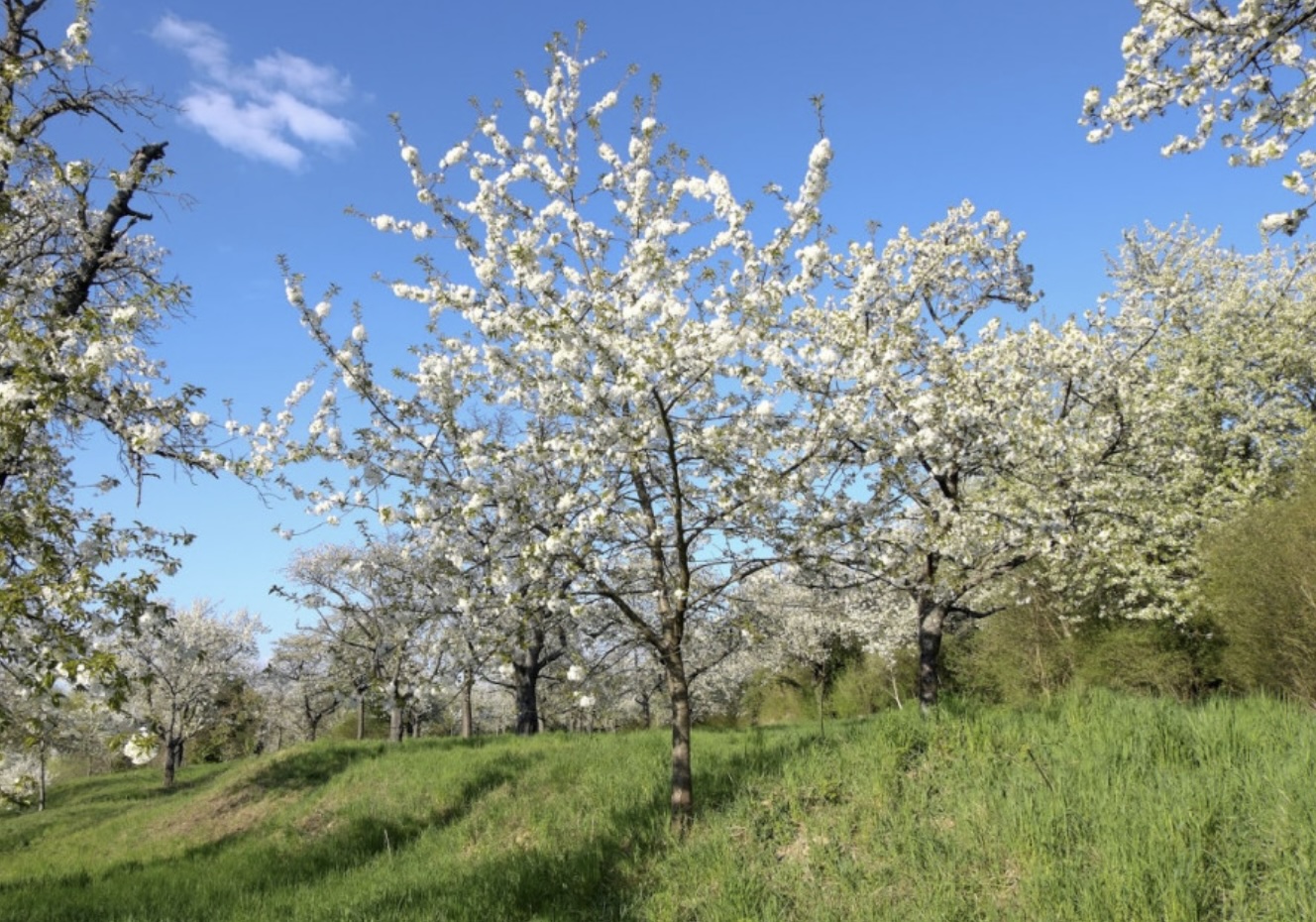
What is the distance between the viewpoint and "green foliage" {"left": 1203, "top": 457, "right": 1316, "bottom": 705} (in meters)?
14.1

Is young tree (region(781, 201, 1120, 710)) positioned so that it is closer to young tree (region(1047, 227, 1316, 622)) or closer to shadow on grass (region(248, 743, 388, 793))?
young tree (region(1047, 227, 1316, 622))

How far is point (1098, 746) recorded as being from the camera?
21.6ft

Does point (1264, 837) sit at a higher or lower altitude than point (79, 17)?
lower

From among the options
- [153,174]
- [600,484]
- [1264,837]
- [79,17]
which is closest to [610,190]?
[600,484]

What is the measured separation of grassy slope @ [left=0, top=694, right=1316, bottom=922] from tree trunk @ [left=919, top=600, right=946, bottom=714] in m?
3.63

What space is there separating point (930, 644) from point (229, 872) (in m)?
12.1

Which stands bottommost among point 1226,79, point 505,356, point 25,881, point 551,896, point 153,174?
point 25,881

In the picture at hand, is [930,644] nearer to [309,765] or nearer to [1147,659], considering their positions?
[1147,659]

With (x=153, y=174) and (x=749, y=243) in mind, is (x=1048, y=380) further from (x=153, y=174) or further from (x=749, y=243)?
(x=153, y=174)

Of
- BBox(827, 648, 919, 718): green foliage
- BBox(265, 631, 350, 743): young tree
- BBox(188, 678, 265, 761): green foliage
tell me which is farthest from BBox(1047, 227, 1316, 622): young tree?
BBox(188, 678, 265, 761): green foliage

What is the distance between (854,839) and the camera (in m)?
6.68

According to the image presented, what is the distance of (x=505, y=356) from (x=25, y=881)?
1419cm

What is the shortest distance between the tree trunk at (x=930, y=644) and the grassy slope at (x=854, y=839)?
363 cm

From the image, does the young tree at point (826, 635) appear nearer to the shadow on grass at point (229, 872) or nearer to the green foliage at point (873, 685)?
the green foliage at point (873, 685)
